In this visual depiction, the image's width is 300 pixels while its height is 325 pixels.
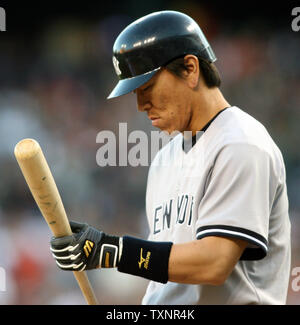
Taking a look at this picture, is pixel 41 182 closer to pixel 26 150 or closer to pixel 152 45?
pixel 26 150

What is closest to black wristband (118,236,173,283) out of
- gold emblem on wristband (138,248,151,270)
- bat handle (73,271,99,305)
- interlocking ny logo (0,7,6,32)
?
gold emblem on wristband (138,248,151,270)

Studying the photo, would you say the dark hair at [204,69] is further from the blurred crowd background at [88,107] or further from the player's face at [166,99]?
the blurred crowd background at [88,107]

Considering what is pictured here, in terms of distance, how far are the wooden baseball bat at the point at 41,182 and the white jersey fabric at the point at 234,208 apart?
0.37 m

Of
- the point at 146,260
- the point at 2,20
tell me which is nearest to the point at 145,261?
the point at 146,260

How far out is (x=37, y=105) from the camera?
5082 millimetres

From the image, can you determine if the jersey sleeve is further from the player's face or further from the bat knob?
the bat knob

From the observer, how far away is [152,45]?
1.67 meters

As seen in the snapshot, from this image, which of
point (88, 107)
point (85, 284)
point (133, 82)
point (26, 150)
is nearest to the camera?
point (26, 150)

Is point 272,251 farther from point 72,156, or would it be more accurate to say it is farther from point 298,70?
point 298,70

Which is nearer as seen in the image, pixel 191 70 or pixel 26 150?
pixel 26 150

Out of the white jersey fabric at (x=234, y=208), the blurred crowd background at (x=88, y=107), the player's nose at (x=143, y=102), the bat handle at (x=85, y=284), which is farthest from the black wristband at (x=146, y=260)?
the blurred crowd background at (x=88, y=107)

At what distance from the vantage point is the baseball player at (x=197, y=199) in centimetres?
147

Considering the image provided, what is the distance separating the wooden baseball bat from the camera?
1438 mm

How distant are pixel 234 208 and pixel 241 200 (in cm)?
3
